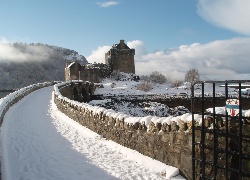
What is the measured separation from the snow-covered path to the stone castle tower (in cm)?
6531

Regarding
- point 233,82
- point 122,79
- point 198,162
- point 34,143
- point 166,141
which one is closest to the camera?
point 233,82

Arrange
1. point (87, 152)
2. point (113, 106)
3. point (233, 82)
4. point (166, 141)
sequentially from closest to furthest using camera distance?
1. point (233, 82)
2. point (166, 141)
3. point (87, 152)
4. point (113, 106)

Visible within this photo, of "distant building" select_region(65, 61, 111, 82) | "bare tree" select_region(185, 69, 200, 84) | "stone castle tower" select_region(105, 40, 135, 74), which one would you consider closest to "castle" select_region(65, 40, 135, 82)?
"stone castle tower" select_region(105, 40, 135, 74)

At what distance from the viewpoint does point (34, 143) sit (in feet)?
34.8

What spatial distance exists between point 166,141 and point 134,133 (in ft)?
5.09

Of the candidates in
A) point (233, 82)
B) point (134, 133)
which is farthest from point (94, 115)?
point (233, 82)

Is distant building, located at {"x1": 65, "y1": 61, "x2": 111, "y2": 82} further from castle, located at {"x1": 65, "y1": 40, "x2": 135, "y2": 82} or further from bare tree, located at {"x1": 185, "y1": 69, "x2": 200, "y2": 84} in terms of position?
bare tree, located at {"x1": 185, "y1": 69, "x2": 200, "y2": 84}

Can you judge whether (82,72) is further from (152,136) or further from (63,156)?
(152,136)

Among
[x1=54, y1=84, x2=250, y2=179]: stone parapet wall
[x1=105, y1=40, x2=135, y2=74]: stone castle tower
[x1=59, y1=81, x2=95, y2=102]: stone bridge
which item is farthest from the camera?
[x1=105, y1=40, x2=135, y2=74]: stone castle tower

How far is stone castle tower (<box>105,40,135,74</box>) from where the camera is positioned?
259 ft

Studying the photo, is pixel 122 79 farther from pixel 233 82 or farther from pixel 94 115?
pixel 233 82

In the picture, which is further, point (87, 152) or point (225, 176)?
point (87, 152)

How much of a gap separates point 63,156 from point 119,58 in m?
70.9

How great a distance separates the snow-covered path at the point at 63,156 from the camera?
7.24 m
